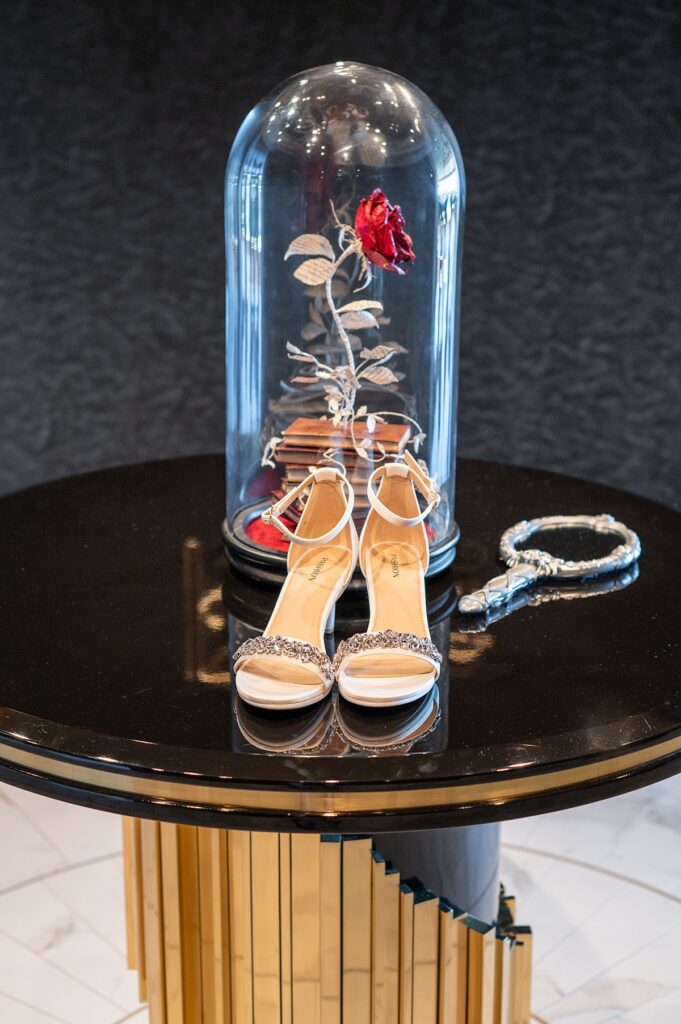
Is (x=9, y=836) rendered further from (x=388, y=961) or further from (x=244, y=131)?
(x=244, y=131)

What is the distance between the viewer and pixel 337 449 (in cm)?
117

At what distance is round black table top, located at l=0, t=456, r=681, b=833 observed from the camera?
2.57 feet

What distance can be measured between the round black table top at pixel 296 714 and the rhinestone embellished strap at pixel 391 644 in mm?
35

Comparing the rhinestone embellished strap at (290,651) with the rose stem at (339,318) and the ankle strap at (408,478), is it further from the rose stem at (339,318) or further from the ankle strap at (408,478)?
the rose stem at (339,318)

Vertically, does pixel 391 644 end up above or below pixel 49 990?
above

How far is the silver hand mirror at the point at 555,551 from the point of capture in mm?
1096

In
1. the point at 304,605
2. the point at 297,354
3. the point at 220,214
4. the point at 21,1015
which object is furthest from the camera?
the point at 220,214

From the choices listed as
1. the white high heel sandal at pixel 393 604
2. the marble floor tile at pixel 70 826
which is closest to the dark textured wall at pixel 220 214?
the marble floor tile at pixel 70 826

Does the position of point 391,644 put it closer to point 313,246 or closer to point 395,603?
point 395,603

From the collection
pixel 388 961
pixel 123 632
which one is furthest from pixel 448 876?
pixel 123 632

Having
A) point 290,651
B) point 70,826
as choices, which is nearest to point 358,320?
point 290,651

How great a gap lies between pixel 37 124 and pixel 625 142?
1232 mm

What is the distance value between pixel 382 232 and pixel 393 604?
36 cm

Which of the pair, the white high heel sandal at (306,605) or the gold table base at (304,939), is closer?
the white high heel sandal at (306,605)
